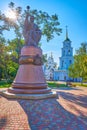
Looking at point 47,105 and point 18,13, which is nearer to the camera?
point 47,105

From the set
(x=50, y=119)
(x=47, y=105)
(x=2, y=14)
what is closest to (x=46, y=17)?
(x=2, y=14)

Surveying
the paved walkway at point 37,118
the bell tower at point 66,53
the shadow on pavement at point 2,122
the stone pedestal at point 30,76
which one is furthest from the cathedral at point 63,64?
the shadow on pavement at point 2,122

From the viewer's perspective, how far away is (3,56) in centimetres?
2656

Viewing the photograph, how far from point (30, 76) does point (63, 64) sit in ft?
194

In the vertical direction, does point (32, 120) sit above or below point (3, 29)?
below

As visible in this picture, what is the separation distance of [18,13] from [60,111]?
19.8m

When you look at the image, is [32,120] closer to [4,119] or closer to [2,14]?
[4,119]

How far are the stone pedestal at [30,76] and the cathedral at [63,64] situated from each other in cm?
5379

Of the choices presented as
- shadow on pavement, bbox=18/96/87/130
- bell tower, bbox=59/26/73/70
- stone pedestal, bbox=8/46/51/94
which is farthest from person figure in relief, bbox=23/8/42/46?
bell tower, bbox=59/26/73/70

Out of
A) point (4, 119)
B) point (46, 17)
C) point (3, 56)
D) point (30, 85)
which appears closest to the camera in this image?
point (4, 119)

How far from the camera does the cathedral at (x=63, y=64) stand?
6711cm

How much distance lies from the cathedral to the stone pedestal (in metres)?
53.8

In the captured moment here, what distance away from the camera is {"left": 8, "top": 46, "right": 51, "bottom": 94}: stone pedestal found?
34.1 ft

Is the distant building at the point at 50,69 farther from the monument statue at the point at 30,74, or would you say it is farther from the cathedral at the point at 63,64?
the monument statue at the point at 30,74
